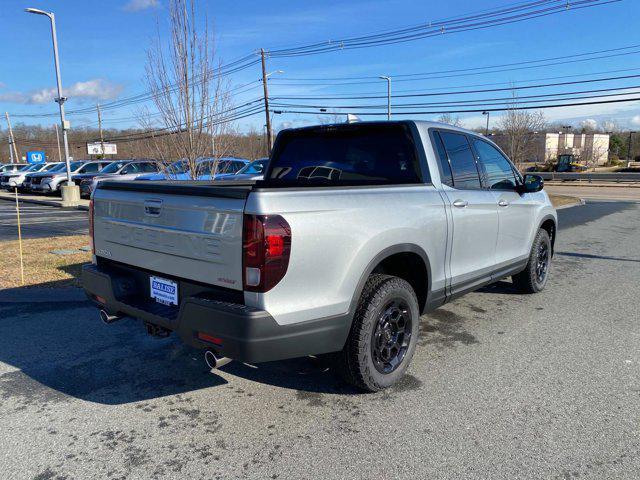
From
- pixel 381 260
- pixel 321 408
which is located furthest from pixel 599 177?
pixel 321 408

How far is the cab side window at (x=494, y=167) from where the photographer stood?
4715mm

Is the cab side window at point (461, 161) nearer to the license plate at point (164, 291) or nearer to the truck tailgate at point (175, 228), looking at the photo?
the truck tailgate at point (175, 228)

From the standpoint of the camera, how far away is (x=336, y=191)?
2.95m

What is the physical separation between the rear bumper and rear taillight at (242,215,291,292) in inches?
6.6

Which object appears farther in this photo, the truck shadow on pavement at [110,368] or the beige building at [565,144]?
the beige building at [565,144]

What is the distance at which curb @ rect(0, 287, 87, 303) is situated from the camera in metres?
5.62

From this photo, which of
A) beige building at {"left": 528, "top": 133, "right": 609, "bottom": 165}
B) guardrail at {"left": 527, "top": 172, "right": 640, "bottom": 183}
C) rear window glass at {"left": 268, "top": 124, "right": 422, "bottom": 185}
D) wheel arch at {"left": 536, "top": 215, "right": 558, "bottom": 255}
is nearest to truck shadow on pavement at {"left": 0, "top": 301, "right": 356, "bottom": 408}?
rear window glass at {"left": 268, "top": 124, "right": 422, "bottom": 185}

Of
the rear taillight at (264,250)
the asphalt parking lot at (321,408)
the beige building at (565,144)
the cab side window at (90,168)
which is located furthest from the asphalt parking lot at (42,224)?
the beige building at (565,144)

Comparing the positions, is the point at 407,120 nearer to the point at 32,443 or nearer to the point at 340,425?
the point at 340,425

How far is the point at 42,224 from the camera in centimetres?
1338

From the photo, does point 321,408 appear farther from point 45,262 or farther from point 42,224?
point 42,224

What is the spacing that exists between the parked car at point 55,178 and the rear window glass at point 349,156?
23.1 meters

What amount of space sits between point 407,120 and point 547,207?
9.39 ft

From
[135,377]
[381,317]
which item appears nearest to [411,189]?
[381,317]
